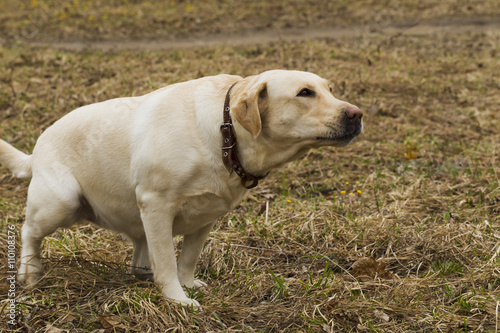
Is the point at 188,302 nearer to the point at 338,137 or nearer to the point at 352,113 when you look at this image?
the point at 338,137

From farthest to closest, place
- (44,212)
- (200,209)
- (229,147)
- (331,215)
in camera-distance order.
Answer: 1. (331,215)
2. (44,212)
3. (200,209)
4. (229,147)

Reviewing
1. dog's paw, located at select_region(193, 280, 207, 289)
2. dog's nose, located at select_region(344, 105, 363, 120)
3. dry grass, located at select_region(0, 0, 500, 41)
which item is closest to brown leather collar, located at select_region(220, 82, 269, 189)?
dog's nose, located at select_region(344, 105, 363, 120)

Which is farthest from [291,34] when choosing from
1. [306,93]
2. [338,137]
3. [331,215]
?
[338,137]

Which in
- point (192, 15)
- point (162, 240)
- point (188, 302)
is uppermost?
point (162, 240)

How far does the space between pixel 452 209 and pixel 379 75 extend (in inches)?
165

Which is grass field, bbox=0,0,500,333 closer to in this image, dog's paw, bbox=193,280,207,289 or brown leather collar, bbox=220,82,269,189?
dog's paw, bbox=193,280,207,289

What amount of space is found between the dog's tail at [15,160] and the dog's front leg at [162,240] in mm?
1086

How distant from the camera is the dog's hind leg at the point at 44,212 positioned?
346cm

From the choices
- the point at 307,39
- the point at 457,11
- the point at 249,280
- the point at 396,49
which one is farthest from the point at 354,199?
the point at 457,11

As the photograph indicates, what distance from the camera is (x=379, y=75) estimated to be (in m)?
8.47

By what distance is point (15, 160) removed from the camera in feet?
12.7

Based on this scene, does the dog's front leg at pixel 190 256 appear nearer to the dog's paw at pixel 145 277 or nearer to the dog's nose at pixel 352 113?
the dog's paw at pixel 145 277

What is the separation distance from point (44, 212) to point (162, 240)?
821 millimetres

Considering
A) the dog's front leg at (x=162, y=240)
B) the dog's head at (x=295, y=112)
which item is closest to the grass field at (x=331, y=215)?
the dog's front leg at (x=162, y=240)
